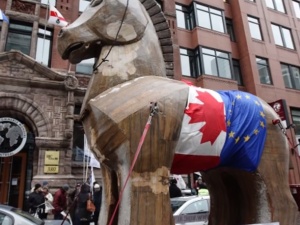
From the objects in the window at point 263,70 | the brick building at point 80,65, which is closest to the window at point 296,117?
the brick building at point 80,65

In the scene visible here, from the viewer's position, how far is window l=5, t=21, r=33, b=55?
1352 centimetres

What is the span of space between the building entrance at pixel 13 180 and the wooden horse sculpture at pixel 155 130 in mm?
10005

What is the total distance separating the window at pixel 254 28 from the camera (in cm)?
2071

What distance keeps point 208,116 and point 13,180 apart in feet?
35.6

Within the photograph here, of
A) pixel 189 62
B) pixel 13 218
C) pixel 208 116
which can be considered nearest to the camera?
pixel 208 116

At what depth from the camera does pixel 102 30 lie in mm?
2947

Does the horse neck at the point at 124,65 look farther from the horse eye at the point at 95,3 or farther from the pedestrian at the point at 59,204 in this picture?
the pedestrian at the point at 59,204

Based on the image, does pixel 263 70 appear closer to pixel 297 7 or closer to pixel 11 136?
pixel 297 7

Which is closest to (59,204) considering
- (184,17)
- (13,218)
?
(13,218)

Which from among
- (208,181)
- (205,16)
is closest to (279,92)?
(205,16)

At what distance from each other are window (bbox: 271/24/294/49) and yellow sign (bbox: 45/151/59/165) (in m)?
17.0

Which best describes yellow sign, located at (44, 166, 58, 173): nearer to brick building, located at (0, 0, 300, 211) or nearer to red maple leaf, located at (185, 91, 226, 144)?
brick building, located at (0, 0, 300, 211)

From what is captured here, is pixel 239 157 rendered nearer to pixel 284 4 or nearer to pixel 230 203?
pixel 230 203

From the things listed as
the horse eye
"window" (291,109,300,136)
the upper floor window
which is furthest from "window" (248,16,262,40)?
the horse eye
